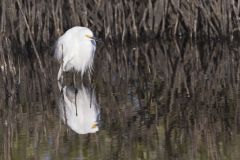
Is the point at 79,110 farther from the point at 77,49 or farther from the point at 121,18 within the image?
the point at 121,18

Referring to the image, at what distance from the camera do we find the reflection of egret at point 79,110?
7.15 metres

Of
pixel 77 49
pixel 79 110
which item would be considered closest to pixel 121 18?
pixel 77 49

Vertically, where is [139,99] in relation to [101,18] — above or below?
below

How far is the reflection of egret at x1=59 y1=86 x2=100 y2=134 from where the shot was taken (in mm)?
7150

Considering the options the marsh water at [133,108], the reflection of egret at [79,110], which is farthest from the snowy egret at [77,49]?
the reflection of egret at [79,110]

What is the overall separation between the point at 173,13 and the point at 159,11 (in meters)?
0.23

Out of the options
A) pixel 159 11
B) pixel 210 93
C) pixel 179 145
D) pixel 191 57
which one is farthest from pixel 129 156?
pixel 159 11

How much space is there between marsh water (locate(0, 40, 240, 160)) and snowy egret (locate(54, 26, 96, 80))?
18 centimetres

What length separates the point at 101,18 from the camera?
13.1 m

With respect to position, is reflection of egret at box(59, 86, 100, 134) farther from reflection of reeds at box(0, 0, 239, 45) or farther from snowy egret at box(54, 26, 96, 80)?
reflection of reeds at box(0, 0, 239, 45)

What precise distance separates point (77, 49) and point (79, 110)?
2.01 meters

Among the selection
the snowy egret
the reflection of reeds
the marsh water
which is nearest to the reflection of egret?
the marsh water

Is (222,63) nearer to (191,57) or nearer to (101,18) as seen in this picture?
(191,57)

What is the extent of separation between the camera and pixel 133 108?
311 inches
